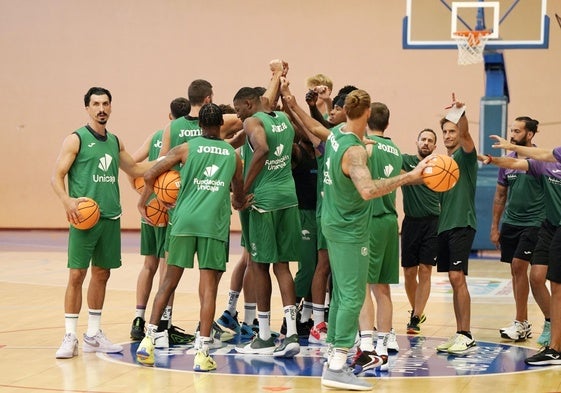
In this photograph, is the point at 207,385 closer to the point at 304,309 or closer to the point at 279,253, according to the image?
the point at 279,253

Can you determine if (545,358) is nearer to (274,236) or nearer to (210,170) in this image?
(274,236)

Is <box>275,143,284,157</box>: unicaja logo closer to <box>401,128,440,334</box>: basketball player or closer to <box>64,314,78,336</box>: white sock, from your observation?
<box>401,128,440,334</box>: basketball player

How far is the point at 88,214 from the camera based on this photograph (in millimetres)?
7609

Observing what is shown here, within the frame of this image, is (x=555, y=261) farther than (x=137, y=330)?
No

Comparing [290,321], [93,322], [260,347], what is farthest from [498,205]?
[93,322]

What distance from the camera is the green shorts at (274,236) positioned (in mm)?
8062

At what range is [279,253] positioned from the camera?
8.12 meters

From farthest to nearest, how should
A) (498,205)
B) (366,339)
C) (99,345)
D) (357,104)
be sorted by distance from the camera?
(498,205) → (99,345) → (366,339) → (357,104)

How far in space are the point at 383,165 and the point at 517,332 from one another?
2.35 metres

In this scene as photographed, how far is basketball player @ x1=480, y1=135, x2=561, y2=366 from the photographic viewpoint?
7.48 meters

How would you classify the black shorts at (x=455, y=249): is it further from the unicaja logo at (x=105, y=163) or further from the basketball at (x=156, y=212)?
the unicaja logo at (x=105, y=163)

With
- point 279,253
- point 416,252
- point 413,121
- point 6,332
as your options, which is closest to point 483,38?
point 413,121

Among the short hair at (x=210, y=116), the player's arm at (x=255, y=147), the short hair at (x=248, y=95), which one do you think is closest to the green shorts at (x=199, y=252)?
the player's arm at (x=255, y=147)

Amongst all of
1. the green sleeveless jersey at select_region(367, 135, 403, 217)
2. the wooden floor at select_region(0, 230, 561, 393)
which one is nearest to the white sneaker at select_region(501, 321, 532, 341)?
the wooden floor at select_region(0, 230, 561, 393)
